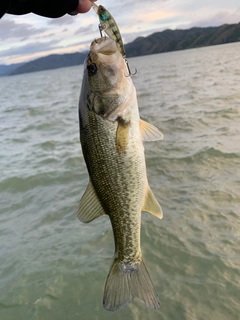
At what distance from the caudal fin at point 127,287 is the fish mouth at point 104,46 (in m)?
1.71

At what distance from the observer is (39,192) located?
28.8 ft

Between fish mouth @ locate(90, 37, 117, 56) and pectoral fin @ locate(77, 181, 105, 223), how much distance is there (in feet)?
3.15

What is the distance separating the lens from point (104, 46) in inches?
101

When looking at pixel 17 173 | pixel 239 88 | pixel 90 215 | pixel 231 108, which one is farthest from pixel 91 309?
pixel 239 88

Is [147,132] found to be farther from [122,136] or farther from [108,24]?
[108,24]

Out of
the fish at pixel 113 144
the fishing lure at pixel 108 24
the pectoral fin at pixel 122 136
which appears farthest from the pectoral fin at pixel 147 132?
the fishing lure at pixel 108 24

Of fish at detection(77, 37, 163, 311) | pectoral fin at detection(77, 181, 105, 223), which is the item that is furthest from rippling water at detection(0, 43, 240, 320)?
pectoral fin at detection(77, 181, 105, 223)

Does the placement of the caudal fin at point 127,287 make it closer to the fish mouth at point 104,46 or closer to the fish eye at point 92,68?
the fish eye at point 92,68

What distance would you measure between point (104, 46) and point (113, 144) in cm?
68

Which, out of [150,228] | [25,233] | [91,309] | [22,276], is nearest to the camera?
[91,309]

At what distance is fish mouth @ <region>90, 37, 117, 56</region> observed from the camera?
8.29 feet

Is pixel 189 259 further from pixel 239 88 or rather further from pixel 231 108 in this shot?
pixel 239 88

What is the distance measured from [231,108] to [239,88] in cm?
574

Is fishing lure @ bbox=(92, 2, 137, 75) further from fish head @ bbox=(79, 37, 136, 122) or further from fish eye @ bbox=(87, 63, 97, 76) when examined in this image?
fish eye @ bbox=(87, 63, 97, 76)
